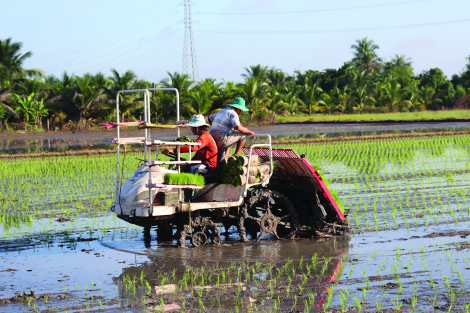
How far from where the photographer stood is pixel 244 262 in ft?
20.2

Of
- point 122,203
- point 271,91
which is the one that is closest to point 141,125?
point 122,203

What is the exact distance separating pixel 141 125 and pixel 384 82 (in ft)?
163

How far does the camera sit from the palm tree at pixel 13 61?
3928cm

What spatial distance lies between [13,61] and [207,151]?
124ft

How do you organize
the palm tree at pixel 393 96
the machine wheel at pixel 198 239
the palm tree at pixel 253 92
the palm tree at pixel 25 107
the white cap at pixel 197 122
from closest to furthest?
1. the white cap at pixel 197 122
2. the machine wheel at pixel 198 239
3. the palm tree at pixel 25 107
4. the palm tree at pixel 253 92
5. the palm tree at pixel 393 96

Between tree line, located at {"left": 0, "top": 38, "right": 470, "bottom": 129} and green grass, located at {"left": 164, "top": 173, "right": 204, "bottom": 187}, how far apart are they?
26526 millimetres

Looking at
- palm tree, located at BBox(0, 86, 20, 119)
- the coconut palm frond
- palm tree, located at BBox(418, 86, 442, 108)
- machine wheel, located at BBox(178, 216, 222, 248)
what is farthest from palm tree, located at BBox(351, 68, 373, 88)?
machine wheel, located at BBox(178, 216, 222, 248)

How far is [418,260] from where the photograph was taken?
5969 millimetres

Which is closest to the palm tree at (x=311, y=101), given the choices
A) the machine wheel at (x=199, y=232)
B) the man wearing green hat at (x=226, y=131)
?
the man wearing green hat at (x=226, y=131)

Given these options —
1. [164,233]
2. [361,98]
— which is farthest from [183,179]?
[361,98]

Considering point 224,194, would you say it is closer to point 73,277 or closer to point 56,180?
point 73,277

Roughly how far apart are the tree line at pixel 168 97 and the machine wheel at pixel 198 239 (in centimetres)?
2630

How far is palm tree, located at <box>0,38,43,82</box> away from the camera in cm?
3928

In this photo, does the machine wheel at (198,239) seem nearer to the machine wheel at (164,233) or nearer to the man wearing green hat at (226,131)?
the machine wheel at (164,233)
